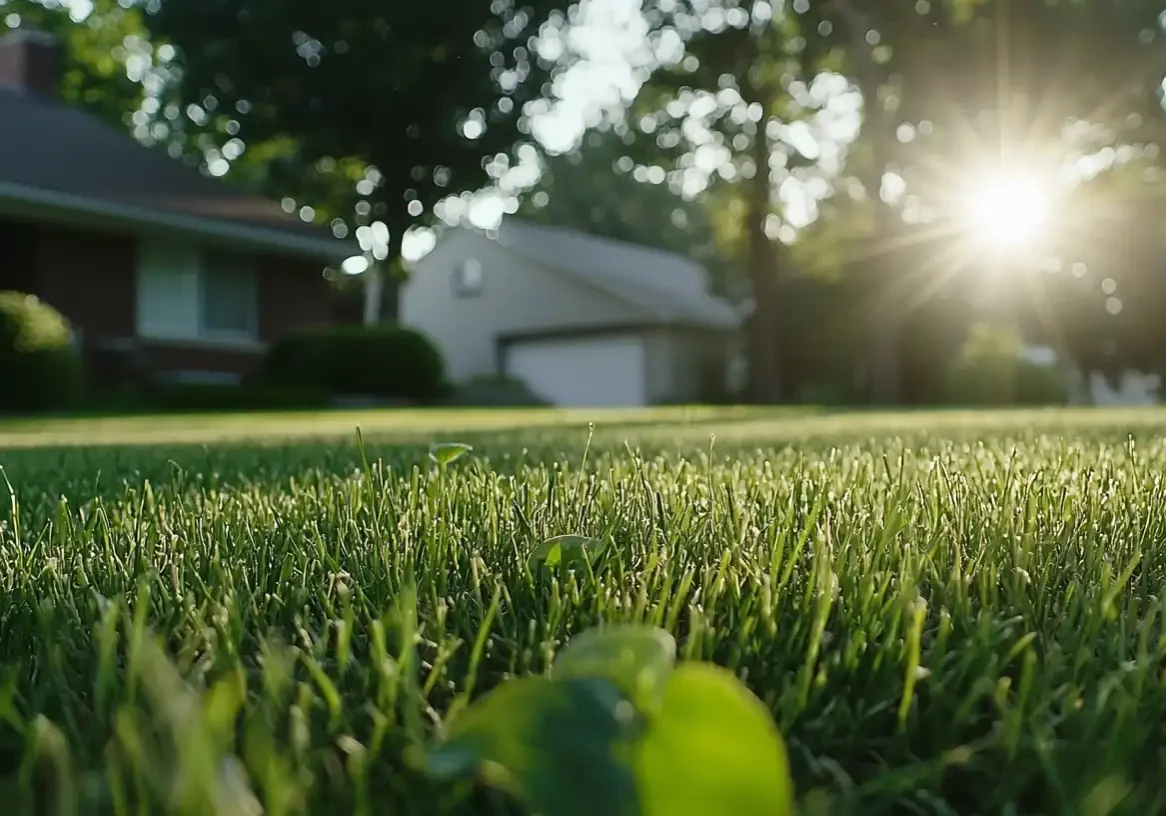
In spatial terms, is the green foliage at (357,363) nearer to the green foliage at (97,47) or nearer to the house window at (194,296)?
the house window at (194,296)

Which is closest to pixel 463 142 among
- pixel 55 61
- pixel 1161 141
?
pixel 55 61

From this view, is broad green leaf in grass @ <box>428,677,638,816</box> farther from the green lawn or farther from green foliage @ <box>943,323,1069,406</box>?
green foliage @ <box>943,323,1069,406</box>

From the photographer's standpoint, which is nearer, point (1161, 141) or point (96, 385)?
point (96, 385)

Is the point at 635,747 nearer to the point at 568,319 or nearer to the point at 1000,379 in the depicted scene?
the point at 1000,379

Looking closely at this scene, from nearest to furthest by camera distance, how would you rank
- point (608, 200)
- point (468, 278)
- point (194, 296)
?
point (194, 296)
point (468, 278)
point (608, 200)

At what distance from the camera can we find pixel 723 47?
25953 mm

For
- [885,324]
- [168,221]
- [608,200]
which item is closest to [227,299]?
[168,221]

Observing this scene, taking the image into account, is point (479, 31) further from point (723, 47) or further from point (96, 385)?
point (96, 385)

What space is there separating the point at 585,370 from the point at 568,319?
155 centimetres

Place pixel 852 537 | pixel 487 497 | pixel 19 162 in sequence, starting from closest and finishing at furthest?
pixel 852 537
pixel 487 497
pixel 19 162

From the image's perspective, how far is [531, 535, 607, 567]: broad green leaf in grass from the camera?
1.38 metres

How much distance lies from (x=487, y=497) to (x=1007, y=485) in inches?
39.0

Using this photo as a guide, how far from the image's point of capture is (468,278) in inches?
1291

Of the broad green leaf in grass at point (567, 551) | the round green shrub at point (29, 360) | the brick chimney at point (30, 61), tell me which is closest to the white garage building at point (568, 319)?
the brick chimney at point (30, 61)
